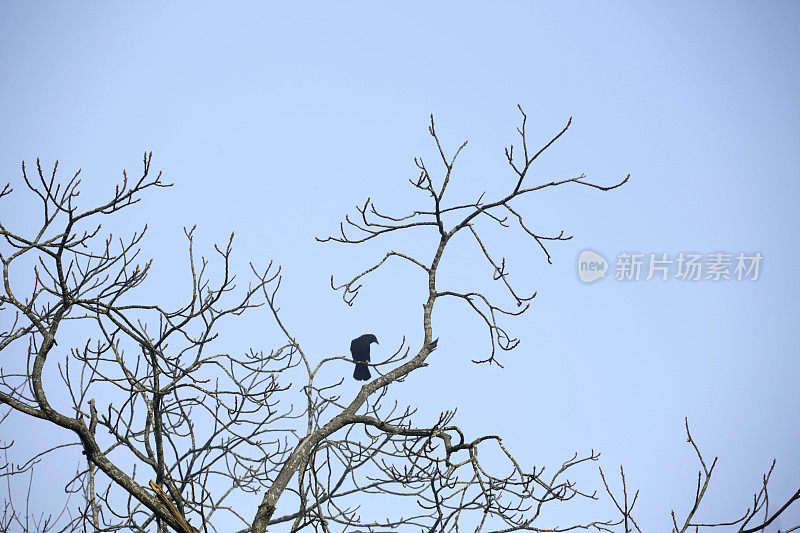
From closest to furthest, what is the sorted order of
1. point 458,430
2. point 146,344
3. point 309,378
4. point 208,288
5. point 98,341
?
point 458,430
point 146,344
point 309,378
point 98,341
point 208,288

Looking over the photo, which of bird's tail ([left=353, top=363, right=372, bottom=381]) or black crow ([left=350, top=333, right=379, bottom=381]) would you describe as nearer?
black crow ([left=350, top=333, right=379, bottom=381])

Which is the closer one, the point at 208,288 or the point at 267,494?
the point at 267,494

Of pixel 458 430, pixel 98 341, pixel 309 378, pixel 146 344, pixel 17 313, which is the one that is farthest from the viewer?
pixel 17 313

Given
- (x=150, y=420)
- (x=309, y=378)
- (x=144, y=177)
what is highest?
(x=144, y=177)

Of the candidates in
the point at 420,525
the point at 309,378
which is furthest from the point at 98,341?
the point at 420,525

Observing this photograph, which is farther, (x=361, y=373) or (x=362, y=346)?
(x=361, y=373)

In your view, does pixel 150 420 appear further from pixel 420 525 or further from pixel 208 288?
pixel 420 525

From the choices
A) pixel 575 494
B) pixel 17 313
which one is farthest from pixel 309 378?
pixel 17 313

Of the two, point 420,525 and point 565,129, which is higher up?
point 565,129

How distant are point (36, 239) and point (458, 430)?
190 cm

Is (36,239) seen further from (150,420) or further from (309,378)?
(309,378)

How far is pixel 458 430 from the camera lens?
264 cm

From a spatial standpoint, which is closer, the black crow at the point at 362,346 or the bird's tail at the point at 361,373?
the black crow at the point at 362,346

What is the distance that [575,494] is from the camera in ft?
10.8
